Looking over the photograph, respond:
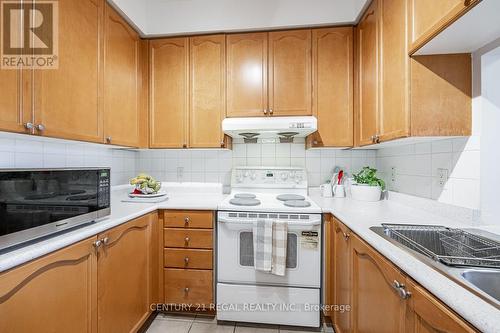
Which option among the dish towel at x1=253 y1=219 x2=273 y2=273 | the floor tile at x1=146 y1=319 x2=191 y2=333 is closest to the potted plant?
the dish towel at x1=253 y1=219 x2=273 y2=273

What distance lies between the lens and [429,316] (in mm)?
625

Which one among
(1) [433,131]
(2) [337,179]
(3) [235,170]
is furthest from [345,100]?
(3) [235,170]

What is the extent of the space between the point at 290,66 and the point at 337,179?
108 cm

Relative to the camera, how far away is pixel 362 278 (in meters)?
1.11

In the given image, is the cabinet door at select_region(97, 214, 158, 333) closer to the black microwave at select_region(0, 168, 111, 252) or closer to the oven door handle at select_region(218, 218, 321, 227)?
the black microwave at select_region(0, 168, 111, 252)

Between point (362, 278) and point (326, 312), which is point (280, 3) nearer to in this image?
point (362, 278)

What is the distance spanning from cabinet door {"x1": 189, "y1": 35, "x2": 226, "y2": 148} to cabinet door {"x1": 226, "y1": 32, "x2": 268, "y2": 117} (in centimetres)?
6

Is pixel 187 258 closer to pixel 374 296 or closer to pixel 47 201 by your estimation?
pixel 47 201

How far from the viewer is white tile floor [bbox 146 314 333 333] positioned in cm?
160

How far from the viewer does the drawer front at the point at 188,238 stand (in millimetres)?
1665

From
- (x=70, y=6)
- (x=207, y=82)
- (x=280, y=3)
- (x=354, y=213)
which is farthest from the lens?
(x=207, y=82)

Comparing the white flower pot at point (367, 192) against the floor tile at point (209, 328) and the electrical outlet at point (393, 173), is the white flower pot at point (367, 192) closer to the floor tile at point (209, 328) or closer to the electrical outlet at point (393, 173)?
the electrical outlet at point (393, 173)

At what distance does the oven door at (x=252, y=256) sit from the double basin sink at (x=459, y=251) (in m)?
0.58

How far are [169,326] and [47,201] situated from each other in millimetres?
1231
